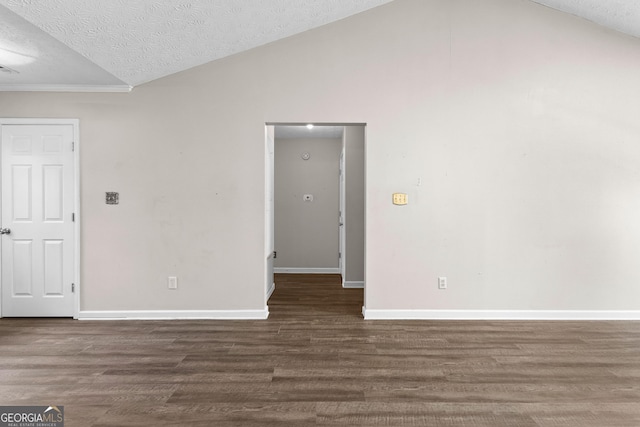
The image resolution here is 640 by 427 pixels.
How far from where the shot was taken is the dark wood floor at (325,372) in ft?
7.43

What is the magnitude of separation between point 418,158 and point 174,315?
3074 mm

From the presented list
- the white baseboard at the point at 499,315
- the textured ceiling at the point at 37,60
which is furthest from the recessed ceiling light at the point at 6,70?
the white baseboard at the point at 499,315

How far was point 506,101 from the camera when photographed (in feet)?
13.5

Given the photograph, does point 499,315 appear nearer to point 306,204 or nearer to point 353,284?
point 353,284

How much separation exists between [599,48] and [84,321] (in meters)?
6.08

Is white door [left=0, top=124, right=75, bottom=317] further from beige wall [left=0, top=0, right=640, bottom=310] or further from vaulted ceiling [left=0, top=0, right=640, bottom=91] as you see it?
vaulted ceiling [left=0, top=0, right=640, bottom=91]

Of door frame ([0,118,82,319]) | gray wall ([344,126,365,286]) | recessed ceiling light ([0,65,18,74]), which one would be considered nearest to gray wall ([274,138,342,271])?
gray wall ([344,126,365,286])

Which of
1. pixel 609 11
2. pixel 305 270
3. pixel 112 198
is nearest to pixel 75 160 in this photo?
pixel 112 198

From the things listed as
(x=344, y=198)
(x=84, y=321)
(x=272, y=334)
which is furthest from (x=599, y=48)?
(x=84, y=321)

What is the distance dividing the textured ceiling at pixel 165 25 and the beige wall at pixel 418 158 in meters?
0.22

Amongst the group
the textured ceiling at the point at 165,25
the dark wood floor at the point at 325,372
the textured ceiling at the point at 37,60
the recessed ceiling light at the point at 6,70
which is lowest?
the dark wood floor at the point at 325,372

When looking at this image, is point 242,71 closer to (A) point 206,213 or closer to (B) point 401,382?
(A) point 206,213

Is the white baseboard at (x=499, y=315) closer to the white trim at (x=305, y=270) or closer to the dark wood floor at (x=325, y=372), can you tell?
the dark wood floor at (x=325, y=372)

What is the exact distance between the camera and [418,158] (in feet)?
13.5
